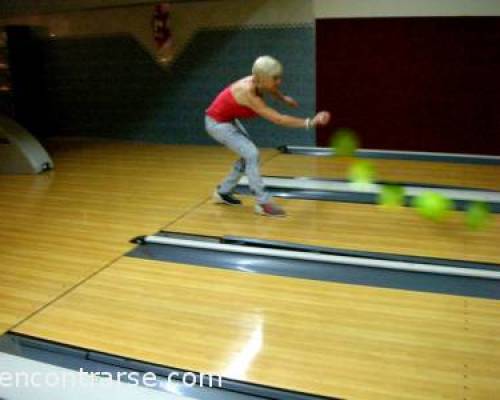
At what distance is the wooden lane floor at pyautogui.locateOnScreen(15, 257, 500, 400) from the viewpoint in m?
1.92

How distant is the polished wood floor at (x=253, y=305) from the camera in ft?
6.51

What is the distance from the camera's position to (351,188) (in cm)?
420

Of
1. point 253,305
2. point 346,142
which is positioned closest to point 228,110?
point 253,305

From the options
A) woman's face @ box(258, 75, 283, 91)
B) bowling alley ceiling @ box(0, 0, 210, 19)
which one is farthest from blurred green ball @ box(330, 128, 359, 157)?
bowling alley ceiling @ box(0, 0, 210, 19)

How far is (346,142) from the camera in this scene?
18.0 ft

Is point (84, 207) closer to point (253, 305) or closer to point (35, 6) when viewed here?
point (35, 6)

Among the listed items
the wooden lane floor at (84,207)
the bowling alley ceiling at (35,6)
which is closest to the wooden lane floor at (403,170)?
the wooden lane floor at (84,207)

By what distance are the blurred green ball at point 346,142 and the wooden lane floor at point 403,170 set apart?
238 mm

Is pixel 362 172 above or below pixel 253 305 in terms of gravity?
above

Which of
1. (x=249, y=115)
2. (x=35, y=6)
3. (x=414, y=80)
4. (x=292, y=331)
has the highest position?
(x=35, y=6)

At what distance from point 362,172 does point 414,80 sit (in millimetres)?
1105

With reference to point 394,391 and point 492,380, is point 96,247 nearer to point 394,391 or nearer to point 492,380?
point 394,391

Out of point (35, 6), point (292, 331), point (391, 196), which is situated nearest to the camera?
point (292, 331)

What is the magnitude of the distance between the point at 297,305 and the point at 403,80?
11.1 ft
